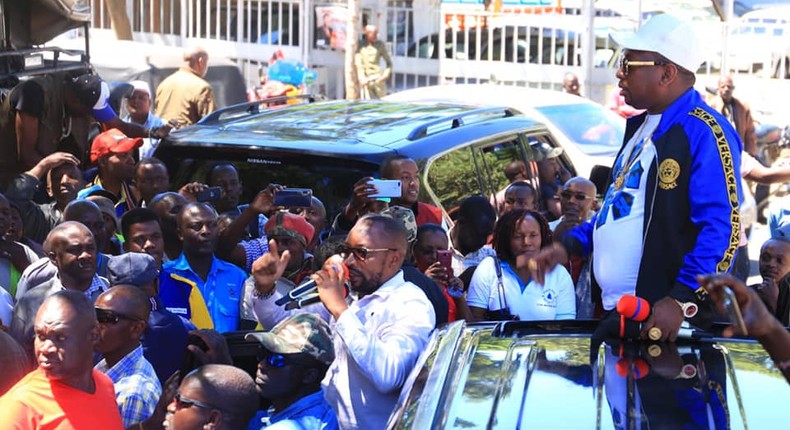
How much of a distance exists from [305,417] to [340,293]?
1.39 ft

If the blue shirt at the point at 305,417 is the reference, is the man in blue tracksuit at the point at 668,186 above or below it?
above

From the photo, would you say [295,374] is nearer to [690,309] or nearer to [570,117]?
[690,309]

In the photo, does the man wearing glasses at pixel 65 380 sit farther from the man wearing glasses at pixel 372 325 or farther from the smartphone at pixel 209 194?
the smartphone at pixel 209 194

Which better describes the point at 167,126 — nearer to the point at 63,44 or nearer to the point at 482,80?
the point at 63,44

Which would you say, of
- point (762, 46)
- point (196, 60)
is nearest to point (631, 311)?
point (196, 60)

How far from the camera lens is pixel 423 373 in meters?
3.65

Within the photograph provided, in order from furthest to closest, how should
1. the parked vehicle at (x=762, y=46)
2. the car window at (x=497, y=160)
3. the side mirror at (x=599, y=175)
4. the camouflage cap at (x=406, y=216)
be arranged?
the parked vehicle at (x=762, y=46) → the side mirror at (x=599, y=175) → the car window at (x=497, y=160) → the camouflage cap at (x=406, y=216)

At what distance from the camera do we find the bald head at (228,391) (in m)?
4.34

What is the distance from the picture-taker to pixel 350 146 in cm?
744

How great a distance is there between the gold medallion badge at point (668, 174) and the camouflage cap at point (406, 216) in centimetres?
202

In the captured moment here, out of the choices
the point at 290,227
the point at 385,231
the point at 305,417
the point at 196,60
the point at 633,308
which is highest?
the point at 196,60

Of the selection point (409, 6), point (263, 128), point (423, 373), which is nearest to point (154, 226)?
point (263, 128)

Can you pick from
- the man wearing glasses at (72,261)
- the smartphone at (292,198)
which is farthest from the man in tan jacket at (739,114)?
the man wearing glasses at (72,261)

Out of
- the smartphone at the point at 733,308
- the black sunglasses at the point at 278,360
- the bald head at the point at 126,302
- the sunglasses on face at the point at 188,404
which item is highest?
the smartphone at the point at 733,308
